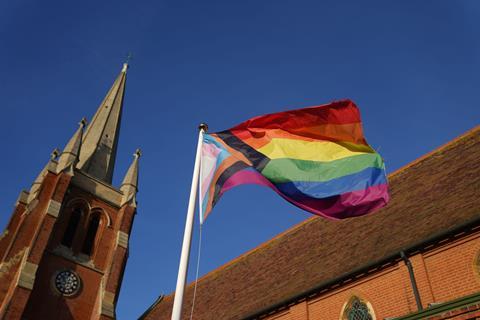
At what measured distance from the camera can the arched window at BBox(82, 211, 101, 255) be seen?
29.5m

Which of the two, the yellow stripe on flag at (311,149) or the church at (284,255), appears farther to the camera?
the church at (284,255)

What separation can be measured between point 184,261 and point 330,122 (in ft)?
13.6

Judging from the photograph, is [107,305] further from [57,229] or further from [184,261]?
[184,261]

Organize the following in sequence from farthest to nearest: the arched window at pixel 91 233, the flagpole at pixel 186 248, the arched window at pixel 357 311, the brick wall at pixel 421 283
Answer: the arched window at pixel 91 233 → the arched window at pixel 357 311 → the brick wall at pixel 421 283 → the flagpole at pixel 186 248

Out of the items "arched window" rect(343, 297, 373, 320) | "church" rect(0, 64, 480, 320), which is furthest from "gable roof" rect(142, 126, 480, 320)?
"arched window" rect(343, 297, 373, 320)

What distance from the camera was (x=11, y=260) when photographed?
80.8 feet

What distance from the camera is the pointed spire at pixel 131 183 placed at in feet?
105

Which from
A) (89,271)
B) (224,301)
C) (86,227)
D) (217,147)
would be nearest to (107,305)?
(89,271)

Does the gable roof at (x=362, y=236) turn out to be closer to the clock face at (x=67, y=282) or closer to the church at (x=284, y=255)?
the church at (x=284, y=255)

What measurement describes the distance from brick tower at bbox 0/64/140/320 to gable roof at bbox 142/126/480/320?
7.12m

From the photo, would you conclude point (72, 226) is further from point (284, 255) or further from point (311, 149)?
point (311, 149)

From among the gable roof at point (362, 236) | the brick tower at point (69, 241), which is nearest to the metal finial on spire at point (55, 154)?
the brick tower at point (69, 241)

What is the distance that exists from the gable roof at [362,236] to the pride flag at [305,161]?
519 centimetres

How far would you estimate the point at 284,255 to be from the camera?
2109cm
